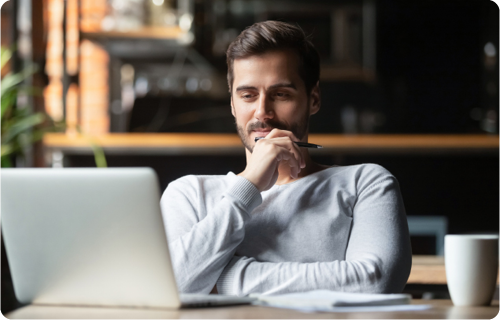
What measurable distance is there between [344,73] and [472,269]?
3.09 meters

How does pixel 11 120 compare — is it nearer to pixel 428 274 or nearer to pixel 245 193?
pixel 245 193

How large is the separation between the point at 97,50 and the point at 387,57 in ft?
6.41

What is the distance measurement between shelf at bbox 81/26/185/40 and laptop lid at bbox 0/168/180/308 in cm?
236

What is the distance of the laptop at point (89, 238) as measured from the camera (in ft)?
2.52

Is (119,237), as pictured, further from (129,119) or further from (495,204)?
(129,119)

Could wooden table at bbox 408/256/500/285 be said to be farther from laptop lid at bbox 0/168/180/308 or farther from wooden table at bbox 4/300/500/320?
laptop lid at bbox 0/168/180/308

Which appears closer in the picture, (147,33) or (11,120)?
(11,120)

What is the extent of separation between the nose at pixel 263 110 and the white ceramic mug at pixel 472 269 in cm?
51

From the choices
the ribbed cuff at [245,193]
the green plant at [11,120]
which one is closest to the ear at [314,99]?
the ribbed cuff at [245,193]

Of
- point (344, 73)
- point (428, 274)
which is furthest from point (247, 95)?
point (344, 73)

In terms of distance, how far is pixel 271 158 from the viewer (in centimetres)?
119

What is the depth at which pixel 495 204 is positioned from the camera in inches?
126

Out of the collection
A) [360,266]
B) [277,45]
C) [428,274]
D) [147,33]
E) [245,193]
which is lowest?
[428,274]

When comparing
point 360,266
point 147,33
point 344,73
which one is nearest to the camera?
point 360,266
